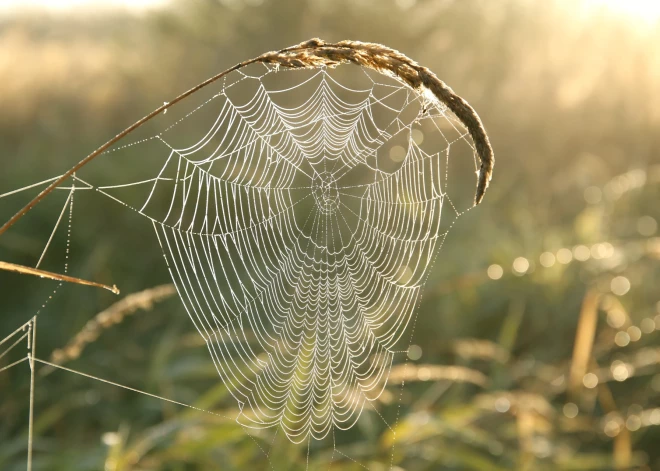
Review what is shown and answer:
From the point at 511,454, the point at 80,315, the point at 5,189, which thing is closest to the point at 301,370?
the point at 511,454

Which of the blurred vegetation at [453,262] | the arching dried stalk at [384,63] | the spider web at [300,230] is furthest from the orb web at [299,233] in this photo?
the arching dried stalk at [384,63]

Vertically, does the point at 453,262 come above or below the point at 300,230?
above

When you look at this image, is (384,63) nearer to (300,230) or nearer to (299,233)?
(300,230)

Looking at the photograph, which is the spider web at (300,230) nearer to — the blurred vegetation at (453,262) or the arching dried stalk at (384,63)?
the blurred vegetation at (453,262)

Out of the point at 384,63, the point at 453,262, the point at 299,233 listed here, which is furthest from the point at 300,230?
the point at 384,63

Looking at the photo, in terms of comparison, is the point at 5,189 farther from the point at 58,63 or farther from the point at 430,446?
the point at 430,446
